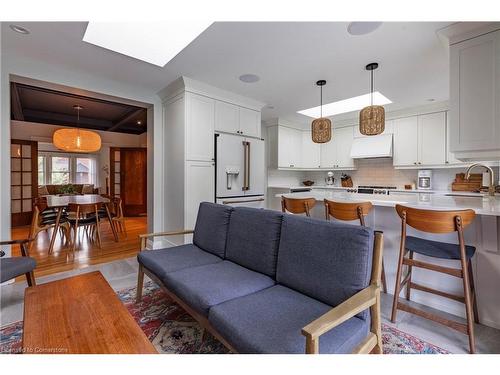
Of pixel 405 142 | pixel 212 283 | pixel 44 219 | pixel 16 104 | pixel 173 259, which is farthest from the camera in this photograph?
pixel 16 104

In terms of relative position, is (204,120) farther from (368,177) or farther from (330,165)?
(368,177)

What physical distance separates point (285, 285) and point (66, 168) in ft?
26.1

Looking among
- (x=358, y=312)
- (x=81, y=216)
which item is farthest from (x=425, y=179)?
(x=81, y=216)

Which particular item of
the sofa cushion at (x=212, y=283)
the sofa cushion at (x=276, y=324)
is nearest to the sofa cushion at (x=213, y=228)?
the sofa cushion at (x=212, y=283)

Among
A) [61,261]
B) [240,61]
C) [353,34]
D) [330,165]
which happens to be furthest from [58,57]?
[330,165]

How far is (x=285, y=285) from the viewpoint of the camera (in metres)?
1.58

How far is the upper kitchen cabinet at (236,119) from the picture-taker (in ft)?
12.3

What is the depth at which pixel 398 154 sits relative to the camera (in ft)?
15.6

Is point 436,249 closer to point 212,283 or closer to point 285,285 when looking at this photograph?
point 285,285

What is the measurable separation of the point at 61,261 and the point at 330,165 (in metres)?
5.31

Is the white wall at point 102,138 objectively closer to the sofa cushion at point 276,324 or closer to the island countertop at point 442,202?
the island countertop at point 442,202

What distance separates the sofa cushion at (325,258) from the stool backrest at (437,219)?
0.73 meters

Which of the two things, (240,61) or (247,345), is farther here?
(240,61)

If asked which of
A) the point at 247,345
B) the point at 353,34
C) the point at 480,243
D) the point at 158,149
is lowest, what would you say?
the point at 247,345
